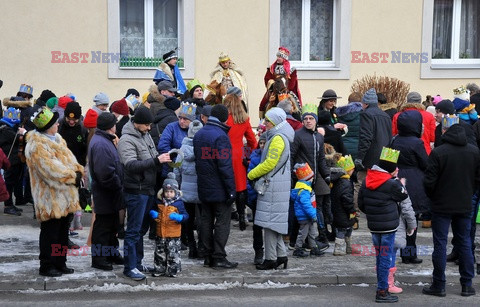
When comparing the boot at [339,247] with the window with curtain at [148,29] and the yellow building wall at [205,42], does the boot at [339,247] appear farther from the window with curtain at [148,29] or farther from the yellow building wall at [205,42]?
the window with curtain at [148,29]

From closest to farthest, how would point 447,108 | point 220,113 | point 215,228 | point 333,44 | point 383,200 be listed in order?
point 383,200 < point 220,113 < point 215,228 < point 447,108 < point 333,44

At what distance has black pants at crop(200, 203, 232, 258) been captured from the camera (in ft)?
33.4

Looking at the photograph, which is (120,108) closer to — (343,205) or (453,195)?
(343,205)

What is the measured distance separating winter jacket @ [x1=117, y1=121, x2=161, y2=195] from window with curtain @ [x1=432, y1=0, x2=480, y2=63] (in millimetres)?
10358

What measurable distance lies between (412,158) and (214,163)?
101 inches

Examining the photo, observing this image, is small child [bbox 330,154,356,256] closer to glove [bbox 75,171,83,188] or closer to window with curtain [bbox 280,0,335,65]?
glove [bbox 75,171,83,188]

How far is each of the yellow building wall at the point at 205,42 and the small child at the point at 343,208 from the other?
6292 millimetres

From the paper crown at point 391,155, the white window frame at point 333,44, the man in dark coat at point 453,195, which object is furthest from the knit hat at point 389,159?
the white window frame at point 333,44

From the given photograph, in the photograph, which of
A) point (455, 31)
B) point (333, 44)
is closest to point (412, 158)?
point (333, 44)

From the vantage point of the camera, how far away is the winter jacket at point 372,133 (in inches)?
508

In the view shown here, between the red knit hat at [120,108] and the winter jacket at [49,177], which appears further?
the red knit hat at [120,108]

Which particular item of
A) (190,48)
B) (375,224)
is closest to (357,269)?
(375,224)

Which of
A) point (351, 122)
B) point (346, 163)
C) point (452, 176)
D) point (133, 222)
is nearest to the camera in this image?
point (452, 176)

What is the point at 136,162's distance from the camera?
941 cm
